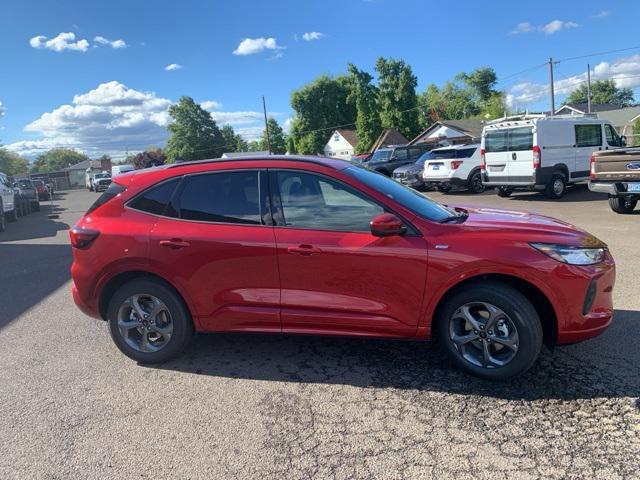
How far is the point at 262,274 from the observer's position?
145 inches

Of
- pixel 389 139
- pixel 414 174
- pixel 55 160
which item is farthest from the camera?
pixel 55 160

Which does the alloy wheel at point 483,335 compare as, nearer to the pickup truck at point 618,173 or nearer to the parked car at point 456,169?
the pickup truck at point 618,173

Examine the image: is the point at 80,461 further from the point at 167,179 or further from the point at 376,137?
the point at 376,137

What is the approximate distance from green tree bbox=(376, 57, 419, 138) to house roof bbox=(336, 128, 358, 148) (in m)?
7.31

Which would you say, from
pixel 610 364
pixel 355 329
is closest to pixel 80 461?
pixel 355 329

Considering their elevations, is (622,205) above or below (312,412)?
above

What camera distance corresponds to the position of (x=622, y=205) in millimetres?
10945

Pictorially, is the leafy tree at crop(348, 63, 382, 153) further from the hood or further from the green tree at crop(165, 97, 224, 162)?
the hood

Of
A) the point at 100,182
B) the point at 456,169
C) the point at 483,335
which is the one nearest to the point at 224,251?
the point at 483,335

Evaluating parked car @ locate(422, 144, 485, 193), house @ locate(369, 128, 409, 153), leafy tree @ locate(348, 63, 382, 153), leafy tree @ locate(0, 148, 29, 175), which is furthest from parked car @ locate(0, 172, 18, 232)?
leafy tree @ locate(0, 148, 29, 175)

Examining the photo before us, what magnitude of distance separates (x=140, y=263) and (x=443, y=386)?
8.49ft

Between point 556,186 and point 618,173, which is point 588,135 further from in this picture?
point 618,173

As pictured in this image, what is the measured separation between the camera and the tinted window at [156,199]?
399 cm

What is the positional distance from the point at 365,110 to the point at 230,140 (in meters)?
37.8
